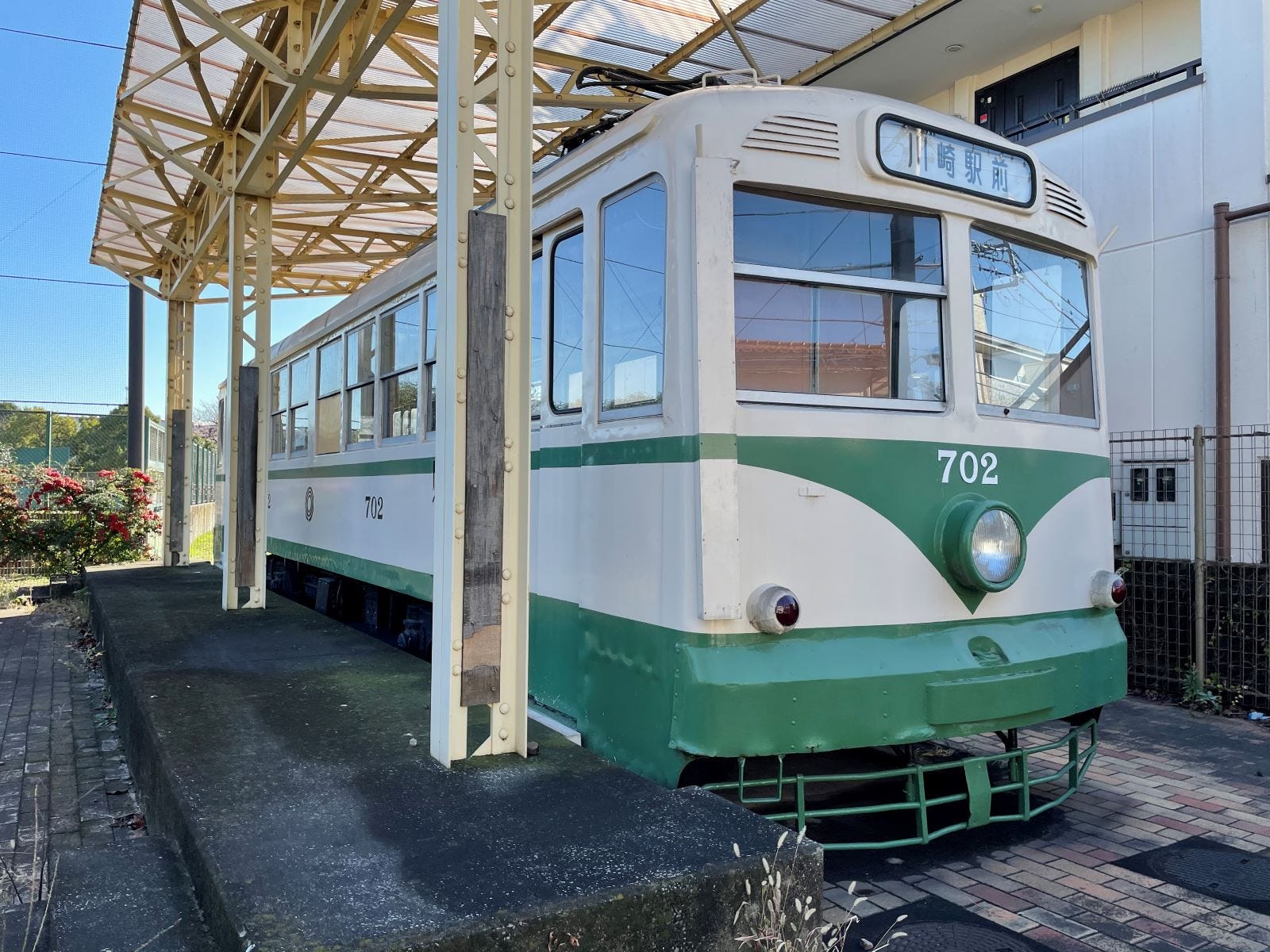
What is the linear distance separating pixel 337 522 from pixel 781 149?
514cm

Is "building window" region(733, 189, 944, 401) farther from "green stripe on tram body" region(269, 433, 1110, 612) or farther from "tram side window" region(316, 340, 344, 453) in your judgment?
"tram side window" region(316, 340, 344, 453)

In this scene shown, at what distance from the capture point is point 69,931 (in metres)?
2.53

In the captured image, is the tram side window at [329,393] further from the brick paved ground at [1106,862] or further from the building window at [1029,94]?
the building window at [1029,94]

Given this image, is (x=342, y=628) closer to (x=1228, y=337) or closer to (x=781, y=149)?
(x=781, y=149)

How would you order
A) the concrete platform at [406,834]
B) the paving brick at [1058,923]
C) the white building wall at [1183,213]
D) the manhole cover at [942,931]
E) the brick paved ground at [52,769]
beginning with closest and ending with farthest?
the concrete platform at [406,834]
the manhole cover at [942,931]
the paving brick at [1058,923]
the brick paved ground at [52,769]
the white building wall at [1183,213]

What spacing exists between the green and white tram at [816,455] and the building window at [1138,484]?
3180 millimetres

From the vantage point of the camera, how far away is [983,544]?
388cm

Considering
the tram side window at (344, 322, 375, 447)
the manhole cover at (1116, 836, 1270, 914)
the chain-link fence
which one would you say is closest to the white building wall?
the chain-link fence

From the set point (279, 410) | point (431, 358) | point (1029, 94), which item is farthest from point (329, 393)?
point (1029, 94)

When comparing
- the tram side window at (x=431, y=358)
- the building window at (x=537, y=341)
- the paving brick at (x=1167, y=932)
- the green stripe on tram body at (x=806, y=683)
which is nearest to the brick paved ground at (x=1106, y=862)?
the paving brick at (x=1167, y=932)

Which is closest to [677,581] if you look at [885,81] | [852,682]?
[852,682]

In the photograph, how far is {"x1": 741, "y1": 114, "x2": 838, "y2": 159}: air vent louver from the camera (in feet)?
12.2

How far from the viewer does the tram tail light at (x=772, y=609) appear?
349 centimetres

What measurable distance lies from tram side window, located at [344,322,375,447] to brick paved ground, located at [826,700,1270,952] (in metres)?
4.51
